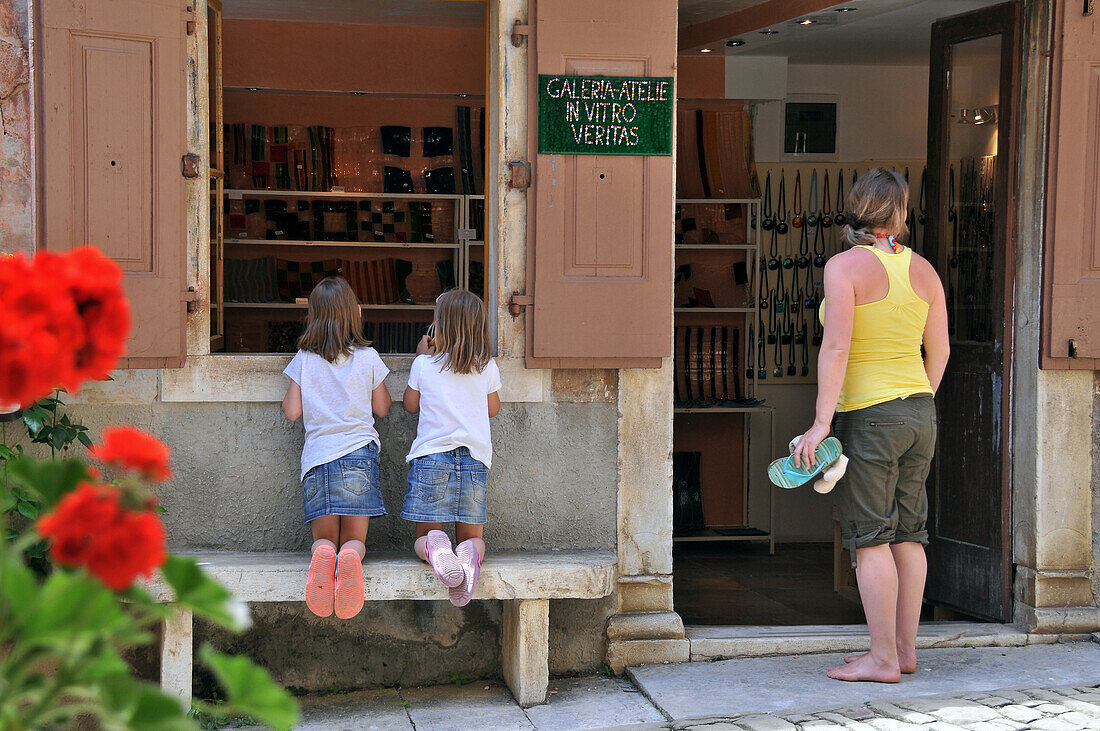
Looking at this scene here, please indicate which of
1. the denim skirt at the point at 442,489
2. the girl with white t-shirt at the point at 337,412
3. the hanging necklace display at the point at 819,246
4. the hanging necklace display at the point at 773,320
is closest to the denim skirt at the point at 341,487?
the girl with white t-shirt at the point at 337,412

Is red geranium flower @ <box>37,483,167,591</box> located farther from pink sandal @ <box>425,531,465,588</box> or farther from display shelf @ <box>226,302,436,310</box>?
display shelf @ <box>226,302,436,310</box>

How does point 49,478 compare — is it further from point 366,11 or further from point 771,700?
point 366,11

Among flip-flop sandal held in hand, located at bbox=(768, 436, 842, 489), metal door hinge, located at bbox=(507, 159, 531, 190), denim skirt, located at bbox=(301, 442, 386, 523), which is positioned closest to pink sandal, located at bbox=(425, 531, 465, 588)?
denim skirt, located at bbox=(301, 442, 386, 523)

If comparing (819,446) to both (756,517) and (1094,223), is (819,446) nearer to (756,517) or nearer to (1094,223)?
(1094,223)

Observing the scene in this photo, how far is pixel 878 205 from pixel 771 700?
1703 millimetres

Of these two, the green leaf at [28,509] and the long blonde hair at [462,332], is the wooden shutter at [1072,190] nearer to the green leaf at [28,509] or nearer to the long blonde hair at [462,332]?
the long blonde hair at [462,332]

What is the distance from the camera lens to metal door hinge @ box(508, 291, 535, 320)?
4.23 meters

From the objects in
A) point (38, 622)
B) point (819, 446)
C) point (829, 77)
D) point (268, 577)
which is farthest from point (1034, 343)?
point (38, 622)

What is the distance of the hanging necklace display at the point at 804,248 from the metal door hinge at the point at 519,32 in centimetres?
393

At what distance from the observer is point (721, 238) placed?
7.63 metres

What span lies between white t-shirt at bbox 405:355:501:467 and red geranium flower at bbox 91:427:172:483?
9.49 ft

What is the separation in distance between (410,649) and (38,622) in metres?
3.37

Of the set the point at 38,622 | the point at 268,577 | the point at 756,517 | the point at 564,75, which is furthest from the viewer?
the point at 756,517

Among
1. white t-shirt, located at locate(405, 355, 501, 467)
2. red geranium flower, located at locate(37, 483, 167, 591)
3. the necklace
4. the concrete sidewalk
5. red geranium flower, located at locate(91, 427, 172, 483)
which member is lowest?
the concrete sidewalk
